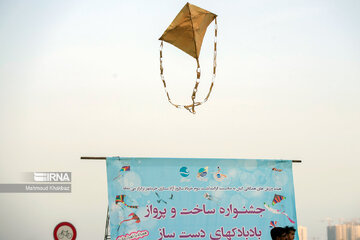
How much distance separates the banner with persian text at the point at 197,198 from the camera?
7.20m

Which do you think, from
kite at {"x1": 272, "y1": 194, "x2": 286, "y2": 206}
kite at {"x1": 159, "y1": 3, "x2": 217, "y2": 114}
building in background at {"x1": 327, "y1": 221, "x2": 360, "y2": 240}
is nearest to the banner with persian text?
kite at {"x1": 272, "y1": 194, "x2": 286, "y2": 206}

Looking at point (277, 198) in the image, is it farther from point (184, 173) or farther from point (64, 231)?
→ point (64, 231)

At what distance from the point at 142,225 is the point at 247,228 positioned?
168 centimetres

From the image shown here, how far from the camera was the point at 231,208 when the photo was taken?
24.8ft

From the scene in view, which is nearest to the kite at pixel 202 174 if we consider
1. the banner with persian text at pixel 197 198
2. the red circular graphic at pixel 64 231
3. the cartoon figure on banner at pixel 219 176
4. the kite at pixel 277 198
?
the banner with persian text at pixel 197 198

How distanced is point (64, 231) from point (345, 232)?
4150 centimetres

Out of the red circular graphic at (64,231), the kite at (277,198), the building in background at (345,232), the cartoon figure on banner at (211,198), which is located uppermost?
the cartoon figure on banner at (211,198)

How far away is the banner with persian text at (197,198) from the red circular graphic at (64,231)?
1.77 metres

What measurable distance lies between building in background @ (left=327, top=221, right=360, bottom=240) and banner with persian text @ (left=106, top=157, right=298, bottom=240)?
123 feet

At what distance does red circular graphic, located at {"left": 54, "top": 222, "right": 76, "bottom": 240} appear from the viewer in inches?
334

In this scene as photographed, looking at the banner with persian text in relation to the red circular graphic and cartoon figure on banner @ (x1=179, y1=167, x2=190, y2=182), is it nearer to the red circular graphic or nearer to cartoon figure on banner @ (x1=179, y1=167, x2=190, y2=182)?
cartoon figure on banner @ (x1=179, y1=167, x2=190, y2=182)

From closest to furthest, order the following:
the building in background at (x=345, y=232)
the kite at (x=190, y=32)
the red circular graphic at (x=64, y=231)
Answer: the kite at (x=190, y=32), the red circular graphic at (x=64, y=231), the building in background at (x=345, y=232)

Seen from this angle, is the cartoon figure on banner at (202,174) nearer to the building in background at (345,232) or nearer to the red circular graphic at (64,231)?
the red circular graphic at (64,231)

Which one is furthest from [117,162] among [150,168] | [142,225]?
[142,225]
